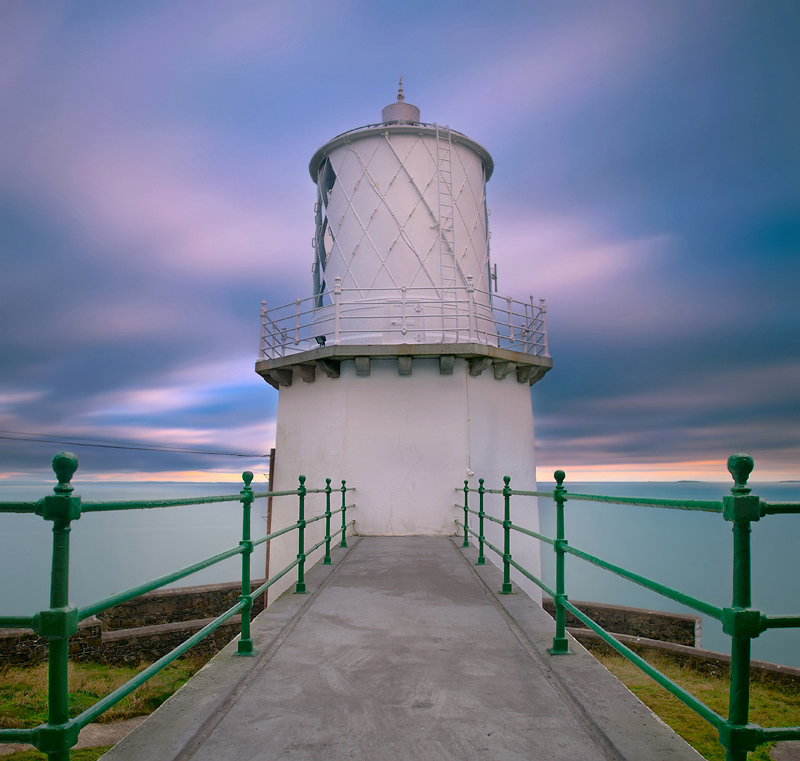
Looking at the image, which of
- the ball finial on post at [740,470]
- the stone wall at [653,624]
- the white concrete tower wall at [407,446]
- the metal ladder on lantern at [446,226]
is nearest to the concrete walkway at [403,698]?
the ball finial on post at [740,470]

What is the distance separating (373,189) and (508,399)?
4.67 metres

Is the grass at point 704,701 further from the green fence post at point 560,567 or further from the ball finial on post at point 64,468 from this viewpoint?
the ball finial on post at point 64,468

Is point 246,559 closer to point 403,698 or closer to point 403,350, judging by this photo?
point 403,698

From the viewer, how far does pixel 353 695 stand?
3.07m

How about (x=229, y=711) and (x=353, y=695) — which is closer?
(x=229, y=711)

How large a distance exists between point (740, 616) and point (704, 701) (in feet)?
24.5

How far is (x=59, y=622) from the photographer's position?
5.99ft

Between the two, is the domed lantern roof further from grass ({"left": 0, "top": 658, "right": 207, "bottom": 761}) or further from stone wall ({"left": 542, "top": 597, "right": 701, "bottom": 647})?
grass ({"left": 0, "top": 658, "right": 207, "bottom": 761})

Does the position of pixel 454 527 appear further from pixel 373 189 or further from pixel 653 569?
pixel 653 569

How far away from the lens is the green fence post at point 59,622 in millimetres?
1812

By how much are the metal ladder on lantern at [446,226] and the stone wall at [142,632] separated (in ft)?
24.9

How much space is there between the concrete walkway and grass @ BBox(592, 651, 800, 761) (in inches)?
109

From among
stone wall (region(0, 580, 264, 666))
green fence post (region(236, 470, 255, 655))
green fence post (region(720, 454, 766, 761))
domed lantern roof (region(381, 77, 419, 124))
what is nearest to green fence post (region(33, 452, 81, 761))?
Answer: green fence post (region(236, 470, 255, 655))

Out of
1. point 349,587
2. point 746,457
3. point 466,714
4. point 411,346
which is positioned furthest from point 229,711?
point 411,346
